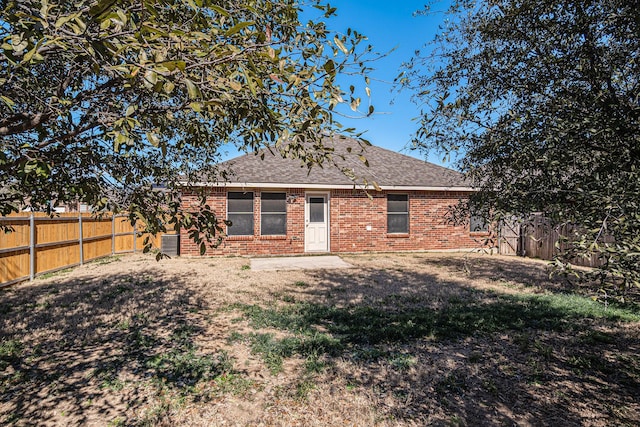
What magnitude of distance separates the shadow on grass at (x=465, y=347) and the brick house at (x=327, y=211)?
6.22 metres

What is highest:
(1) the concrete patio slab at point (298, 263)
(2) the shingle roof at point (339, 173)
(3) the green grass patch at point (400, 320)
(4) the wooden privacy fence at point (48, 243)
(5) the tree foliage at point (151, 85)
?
(2) the shingle roof at point (339, 173)

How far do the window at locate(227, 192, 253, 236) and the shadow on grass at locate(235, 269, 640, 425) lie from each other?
627 cm

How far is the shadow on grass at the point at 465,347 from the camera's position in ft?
10.2

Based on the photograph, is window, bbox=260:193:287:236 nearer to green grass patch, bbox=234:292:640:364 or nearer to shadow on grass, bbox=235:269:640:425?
shadow on grass, bbox=235:269:640:425

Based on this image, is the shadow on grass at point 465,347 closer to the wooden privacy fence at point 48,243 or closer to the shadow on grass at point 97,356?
the shadow on grass at point 97,356

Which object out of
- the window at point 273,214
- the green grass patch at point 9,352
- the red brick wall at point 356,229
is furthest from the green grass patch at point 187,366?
the window at point 273,214

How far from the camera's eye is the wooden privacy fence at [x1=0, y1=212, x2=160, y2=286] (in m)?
8.02

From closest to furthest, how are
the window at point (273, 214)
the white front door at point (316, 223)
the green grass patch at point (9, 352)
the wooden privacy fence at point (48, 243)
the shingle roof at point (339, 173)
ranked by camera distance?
the green grass patch at point (9, 352) → the wooden privacy fence at point (48, 243) → the shingle roof at point (339, 173) → the window at point (273, 214) → the white front door at point (316, 223)

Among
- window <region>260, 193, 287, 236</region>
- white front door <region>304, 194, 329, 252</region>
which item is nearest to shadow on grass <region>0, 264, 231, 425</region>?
window <region>260, 193, 287, 236</region>

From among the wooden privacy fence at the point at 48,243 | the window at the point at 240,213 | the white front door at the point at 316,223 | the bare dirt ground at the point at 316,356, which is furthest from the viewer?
the white front door at the point at 316,223

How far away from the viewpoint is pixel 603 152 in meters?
2.33

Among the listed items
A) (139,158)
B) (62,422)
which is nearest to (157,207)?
(139,158)

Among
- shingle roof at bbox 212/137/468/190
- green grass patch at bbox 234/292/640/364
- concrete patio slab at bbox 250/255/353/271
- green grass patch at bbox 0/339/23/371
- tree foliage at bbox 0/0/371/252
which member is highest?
shingle roof at bbox 212/137/468/190

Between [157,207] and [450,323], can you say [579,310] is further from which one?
[157,207]
